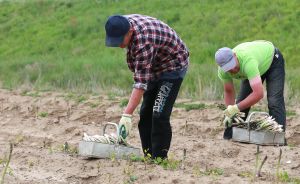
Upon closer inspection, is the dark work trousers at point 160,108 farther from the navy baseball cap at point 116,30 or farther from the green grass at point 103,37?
the green grass at point 103,37

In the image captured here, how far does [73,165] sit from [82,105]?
623 centimetres

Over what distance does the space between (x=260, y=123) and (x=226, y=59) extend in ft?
2.81

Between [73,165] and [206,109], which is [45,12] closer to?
[206,109]

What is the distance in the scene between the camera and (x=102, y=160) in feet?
20.1

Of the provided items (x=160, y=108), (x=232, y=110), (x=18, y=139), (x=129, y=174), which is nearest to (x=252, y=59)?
(x=232, y=110)

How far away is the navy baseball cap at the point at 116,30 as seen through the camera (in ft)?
18.3

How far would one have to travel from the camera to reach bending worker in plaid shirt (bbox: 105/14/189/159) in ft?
18.6

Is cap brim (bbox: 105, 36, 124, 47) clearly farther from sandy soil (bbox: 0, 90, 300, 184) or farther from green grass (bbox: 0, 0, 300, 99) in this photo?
green grass (bbox: 0, 0, 300, 99)

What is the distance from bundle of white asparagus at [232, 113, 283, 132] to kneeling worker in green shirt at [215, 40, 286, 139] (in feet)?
0.43

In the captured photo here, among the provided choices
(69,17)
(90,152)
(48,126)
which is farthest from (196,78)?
(69,17)

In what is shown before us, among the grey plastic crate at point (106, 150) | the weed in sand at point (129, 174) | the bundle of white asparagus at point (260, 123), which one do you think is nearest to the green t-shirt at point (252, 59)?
the bundle of white asparagus at point (260, 123)

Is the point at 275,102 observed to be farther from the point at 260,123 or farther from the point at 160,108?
the point at 160,108

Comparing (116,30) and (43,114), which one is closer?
(116,30)

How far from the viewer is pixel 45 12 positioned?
97.7 feet
